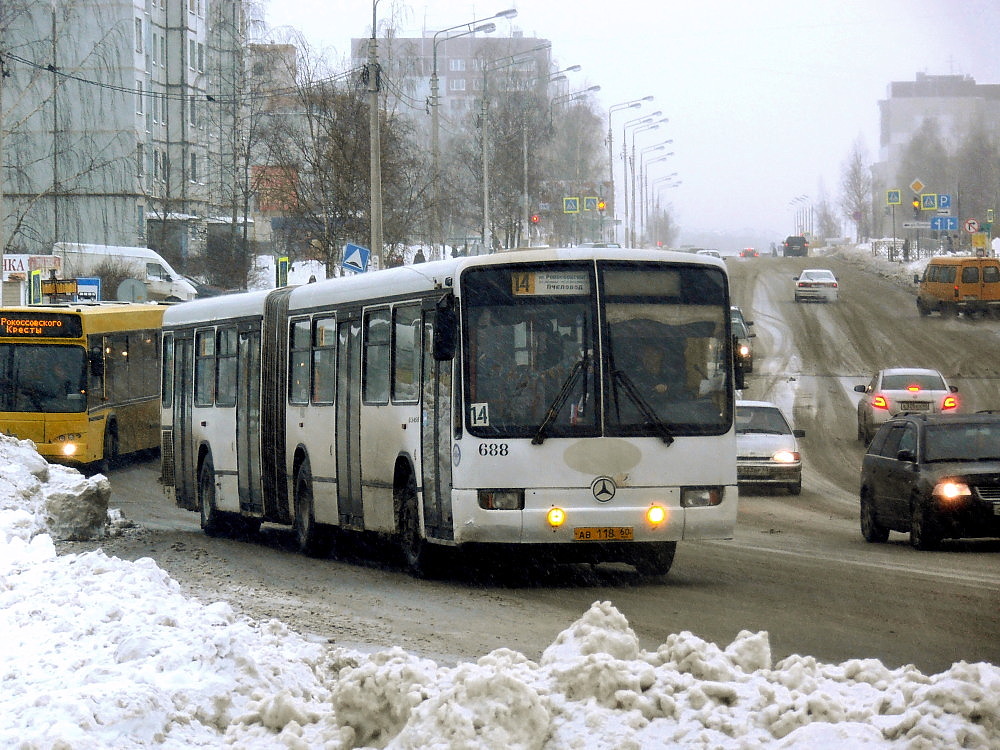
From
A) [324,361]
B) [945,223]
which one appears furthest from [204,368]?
[945,223]

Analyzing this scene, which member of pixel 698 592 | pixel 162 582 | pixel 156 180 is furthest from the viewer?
pixel 156 180

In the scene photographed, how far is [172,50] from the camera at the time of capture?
91.9 m

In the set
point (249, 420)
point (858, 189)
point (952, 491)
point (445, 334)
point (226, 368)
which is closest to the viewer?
point (445, 334)

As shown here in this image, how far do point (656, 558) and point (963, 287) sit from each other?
157 feet

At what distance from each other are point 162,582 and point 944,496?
8692 millimetres

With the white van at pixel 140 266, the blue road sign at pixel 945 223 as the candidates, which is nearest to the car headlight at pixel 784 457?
the white van at pixel 140 266

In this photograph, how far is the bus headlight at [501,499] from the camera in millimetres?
12594

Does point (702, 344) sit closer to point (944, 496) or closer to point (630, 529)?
point (630, 529)

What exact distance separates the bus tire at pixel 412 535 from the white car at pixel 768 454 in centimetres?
1222

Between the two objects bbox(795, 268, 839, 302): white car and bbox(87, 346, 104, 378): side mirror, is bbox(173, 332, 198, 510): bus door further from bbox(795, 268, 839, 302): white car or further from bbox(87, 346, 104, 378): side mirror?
bbox(795, 268, 839, 302): white car

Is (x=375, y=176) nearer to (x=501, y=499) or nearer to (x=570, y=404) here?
(x=570, y=404)

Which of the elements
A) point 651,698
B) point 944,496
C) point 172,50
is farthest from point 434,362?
point 172,50

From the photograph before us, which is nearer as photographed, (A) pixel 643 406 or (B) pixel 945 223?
(A) pixel 643 406

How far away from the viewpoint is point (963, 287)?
5869cm
